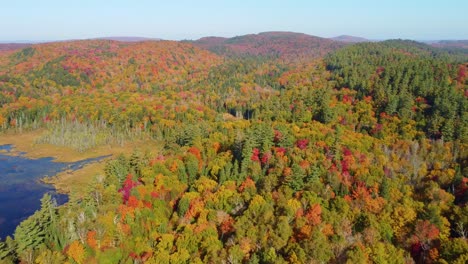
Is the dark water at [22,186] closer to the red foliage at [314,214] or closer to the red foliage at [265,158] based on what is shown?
the red foliage at [265,158]

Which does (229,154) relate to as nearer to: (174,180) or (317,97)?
(174,180)

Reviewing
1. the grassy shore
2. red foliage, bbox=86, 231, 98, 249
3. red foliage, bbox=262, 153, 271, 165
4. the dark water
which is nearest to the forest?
red foliage, bbox=86, 231, 98, 249

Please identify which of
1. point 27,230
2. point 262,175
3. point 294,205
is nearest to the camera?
point 27,230

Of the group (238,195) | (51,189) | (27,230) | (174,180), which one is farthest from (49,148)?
(238,195)

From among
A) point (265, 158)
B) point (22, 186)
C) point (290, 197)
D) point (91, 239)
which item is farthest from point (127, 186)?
point (22, 186)

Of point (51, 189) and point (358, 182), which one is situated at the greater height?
point (358, 182)

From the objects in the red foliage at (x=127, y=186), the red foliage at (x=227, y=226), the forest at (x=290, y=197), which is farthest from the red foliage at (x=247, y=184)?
the red foliage at (x=127, y=186)

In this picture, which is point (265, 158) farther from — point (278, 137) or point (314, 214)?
point (314, 214)
